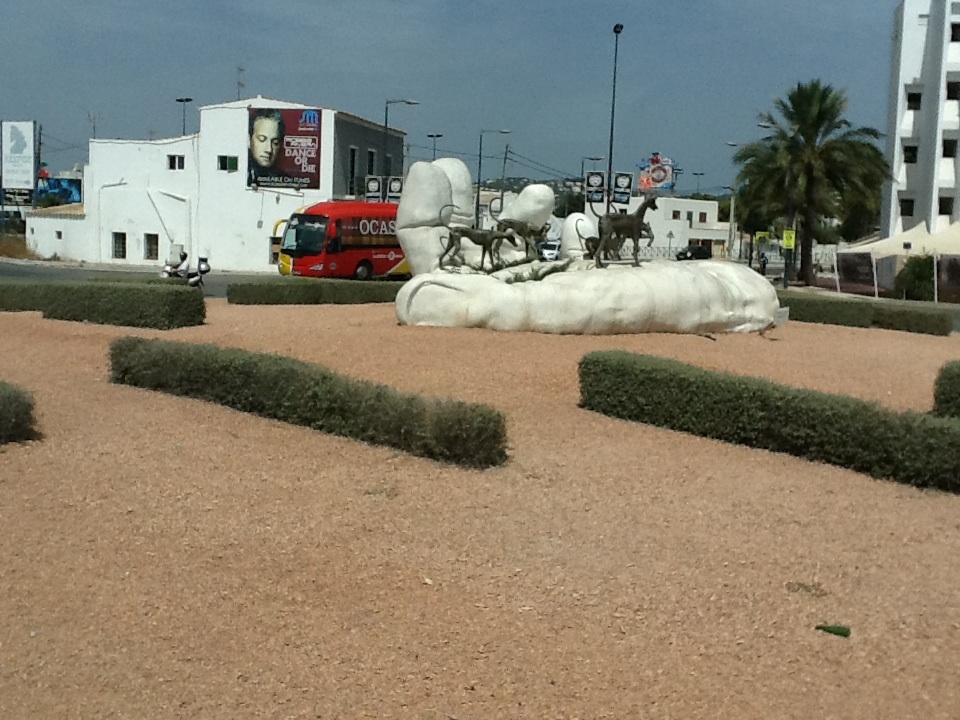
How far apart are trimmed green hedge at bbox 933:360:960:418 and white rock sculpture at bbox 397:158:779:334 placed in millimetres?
5434

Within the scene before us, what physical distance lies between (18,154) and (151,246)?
75.9ft

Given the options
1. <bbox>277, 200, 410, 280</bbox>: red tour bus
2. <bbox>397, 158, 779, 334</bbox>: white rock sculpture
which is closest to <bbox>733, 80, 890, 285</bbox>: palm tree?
<bbox>277, 200, 410, 280</bbox>: red tour bus

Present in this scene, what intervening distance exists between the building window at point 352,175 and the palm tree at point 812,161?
Result: 61.8 feet

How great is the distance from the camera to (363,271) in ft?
124

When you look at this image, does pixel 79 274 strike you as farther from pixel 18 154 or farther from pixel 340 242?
pixel 18 154

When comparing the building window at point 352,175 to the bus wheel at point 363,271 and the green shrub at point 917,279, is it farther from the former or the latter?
the green shrub at point 917,279

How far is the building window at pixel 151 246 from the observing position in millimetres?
54125

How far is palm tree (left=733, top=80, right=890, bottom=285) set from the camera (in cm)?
4219

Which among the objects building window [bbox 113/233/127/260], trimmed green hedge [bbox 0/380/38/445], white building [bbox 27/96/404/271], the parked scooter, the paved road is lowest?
trimmed green hedge [bbox 0/380/38/445]

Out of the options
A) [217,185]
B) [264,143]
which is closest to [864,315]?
[264,143]

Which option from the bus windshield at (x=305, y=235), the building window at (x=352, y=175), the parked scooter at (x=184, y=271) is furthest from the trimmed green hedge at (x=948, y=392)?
the building window at (x=352, y=175)

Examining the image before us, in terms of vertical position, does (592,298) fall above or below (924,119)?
below

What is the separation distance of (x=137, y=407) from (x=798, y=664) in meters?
6.53

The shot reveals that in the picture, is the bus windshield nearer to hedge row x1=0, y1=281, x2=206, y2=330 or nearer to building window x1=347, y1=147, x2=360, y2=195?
building window x1=347, y1=147, x2=360, y2=195
